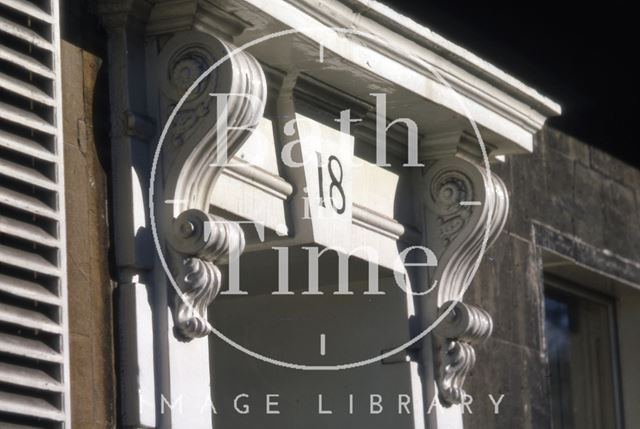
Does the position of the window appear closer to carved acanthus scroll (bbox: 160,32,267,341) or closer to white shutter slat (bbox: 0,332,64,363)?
carved acanthus scroll (bbox: 160,32,267,341)

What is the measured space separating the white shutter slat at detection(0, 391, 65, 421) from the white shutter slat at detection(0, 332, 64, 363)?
95 millimetres

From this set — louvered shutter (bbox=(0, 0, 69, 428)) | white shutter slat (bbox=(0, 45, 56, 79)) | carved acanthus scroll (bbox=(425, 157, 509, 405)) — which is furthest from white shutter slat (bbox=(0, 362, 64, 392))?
carved acanthus scroll (bbox=(425, 157, 509, 405))

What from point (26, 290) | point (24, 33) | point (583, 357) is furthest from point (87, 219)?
point (583, 357)

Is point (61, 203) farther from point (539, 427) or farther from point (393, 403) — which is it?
point (539, 427)

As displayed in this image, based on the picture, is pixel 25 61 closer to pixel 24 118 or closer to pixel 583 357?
pixel 24 118

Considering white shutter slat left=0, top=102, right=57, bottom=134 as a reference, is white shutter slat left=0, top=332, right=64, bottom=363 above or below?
below

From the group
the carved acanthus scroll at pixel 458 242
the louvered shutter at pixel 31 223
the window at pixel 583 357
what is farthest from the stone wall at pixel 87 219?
the window at pixel 583 357

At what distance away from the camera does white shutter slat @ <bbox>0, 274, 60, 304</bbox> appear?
4.18 metres

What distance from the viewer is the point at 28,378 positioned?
13.7 feet

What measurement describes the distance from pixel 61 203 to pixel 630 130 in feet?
13.7

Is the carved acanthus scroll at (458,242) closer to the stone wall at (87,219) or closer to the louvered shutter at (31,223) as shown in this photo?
the stone wall at (87,219)

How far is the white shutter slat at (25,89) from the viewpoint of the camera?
14.1 feet

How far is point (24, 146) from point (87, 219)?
36 cm

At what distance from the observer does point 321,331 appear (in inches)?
232
